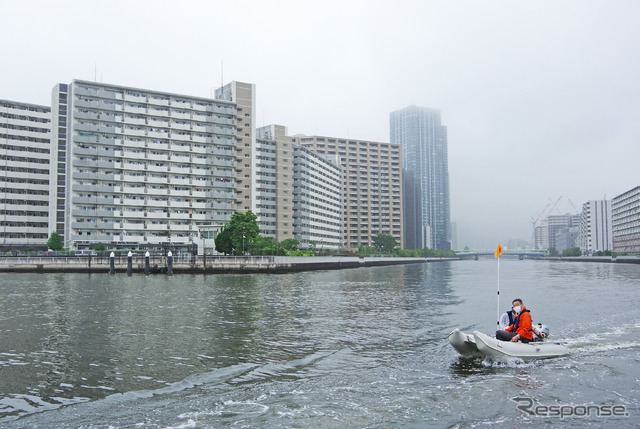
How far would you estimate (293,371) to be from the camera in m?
16.2

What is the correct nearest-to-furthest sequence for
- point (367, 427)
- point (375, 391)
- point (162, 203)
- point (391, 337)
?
point (367, 427), point (375, 391), point (391, 337), point (162, 203)

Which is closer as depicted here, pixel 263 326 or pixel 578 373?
pixel 578 373

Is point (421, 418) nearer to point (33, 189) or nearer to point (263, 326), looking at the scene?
point (263, 326)

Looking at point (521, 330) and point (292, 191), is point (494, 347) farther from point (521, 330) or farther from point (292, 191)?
point (292, 191)

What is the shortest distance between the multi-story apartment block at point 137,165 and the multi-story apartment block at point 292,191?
18.6 m

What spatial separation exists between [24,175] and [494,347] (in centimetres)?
13854

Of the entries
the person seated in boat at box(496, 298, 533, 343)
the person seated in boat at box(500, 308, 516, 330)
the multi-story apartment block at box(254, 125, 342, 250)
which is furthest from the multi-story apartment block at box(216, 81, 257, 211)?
the person seated in boat at box(496, 298, 533, 343)

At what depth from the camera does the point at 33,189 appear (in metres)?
129

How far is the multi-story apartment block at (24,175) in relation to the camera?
408ft

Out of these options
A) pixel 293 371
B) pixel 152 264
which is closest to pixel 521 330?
pixel 293 371

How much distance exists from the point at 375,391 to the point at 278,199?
145 meters

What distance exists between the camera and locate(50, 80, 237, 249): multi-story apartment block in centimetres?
11306

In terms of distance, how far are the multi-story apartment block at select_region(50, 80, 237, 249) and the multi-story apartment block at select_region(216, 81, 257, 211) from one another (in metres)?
4.72

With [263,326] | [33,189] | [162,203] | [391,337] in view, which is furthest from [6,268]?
[391,337]
